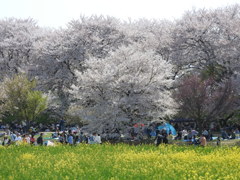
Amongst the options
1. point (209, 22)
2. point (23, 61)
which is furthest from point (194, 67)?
point (23, 61)

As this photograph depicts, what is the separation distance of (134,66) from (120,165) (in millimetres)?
19124

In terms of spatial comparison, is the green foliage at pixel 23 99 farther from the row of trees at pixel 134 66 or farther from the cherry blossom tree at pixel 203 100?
the cherry blossom tree at pixel 203 100

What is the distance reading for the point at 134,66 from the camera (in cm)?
3622

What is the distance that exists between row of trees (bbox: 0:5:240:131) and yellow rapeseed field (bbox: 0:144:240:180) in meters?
12.2

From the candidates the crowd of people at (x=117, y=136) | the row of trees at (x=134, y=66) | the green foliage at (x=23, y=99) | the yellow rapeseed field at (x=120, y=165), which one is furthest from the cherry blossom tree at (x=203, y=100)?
the yellow rapeseed field at (x=120, y=165)

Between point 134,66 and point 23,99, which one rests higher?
point 134,66

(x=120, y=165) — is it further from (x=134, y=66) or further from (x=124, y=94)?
(x=134, y=66)

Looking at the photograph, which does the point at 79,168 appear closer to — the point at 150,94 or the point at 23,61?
the point at 150,94

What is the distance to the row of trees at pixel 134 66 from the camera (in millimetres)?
35031

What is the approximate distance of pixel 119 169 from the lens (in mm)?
16828

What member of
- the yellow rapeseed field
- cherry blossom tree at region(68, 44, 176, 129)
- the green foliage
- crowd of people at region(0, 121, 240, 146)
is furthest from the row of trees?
the yellow rapeseed field

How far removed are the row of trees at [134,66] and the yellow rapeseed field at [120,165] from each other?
479 inches

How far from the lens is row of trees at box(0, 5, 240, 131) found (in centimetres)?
3503

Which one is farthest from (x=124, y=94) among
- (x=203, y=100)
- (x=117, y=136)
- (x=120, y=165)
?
(x=120, y=165)
